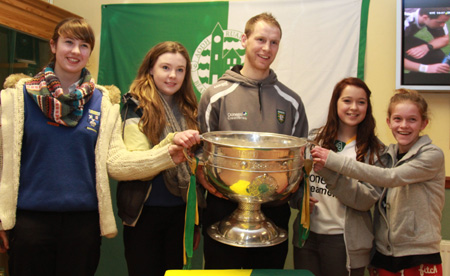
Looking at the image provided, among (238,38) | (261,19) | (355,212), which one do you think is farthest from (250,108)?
(238,38)

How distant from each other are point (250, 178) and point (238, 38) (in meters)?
1.67

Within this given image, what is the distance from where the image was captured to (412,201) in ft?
4.71

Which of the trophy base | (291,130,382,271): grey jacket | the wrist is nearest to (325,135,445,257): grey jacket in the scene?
(291,130,382,271): grey jacket

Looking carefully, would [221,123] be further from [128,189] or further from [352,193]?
[352,193]

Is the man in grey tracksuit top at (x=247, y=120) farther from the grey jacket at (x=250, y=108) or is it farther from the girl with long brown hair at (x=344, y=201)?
the girl with long brown hair at (x=344, y=201)

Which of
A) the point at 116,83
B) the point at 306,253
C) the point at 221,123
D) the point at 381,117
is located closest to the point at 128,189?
the point at 221,123

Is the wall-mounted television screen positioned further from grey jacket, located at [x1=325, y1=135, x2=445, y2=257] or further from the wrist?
grey jacket, located at [x1=325, y1=135, x2=445, y2=257]

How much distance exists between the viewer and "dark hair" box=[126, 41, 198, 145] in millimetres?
1409

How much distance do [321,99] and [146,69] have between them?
1.24 m

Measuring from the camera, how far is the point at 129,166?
4.30ft

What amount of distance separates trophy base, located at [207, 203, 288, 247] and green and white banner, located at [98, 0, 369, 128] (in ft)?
4.38

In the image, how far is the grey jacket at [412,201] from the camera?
1.38 m

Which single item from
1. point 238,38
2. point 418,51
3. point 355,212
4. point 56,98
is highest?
point 238,38

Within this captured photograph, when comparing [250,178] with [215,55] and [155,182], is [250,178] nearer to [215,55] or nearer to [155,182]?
[155,182]
